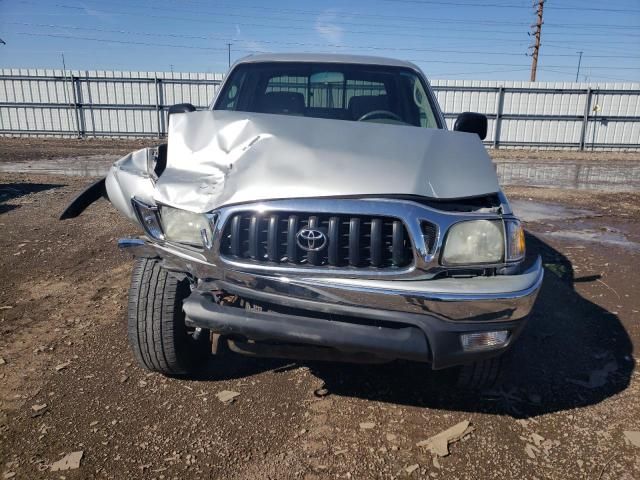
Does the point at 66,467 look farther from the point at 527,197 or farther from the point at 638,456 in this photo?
the point at 527,197

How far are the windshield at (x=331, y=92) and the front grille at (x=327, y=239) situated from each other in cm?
166

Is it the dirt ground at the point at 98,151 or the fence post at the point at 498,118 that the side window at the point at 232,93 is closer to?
the dirt ground at the point at 98,151

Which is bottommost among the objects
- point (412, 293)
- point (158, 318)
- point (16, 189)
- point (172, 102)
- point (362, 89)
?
point (16, 189)

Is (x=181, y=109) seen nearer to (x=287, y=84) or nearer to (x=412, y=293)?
(x=287, y=84)

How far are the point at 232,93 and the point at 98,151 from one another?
13145mm

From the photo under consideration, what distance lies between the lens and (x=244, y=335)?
7.03ft

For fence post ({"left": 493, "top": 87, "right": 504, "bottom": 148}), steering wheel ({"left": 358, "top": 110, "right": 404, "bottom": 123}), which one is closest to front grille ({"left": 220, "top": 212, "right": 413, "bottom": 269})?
steering wheel ({"left": 358, "top": 110, "right": 404, "bottom": 123})

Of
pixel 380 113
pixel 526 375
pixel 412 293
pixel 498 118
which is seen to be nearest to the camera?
pixel 412 293

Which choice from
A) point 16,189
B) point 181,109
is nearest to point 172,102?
point 16,189

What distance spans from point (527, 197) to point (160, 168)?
7.88m

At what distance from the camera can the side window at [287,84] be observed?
3842 mm

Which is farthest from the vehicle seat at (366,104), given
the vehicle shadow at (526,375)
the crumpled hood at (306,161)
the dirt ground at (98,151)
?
the dirt ground at (98,151)

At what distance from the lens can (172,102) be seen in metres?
18.9

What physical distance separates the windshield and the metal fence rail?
15.7 metres
